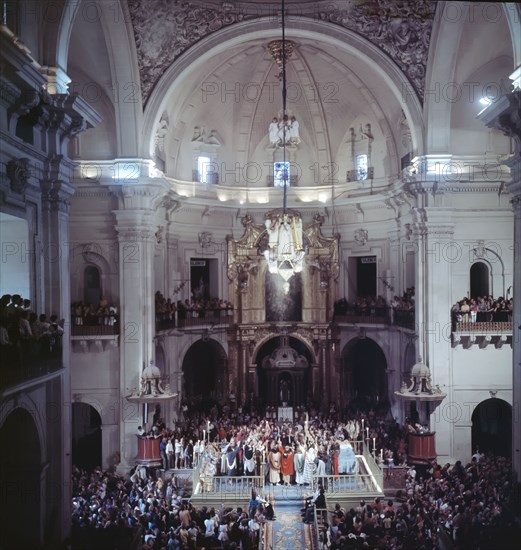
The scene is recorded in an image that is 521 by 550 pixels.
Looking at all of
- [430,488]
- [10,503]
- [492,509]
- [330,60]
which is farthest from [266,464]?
[330,60]

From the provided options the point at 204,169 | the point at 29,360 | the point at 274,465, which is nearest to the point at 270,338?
the point at 204,169

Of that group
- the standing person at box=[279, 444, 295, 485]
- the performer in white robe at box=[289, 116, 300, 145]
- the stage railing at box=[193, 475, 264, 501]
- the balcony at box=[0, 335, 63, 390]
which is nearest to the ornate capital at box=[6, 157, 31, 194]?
the balcony at box=[0, 335, 63, 390]

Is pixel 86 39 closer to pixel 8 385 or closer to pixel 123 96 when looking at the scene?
pixel 123 96

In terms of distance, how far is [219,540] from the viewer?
14.3m

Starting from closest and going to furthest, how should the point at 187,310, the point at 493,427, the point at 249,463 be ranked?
the point at 249,463 < the point at 493,427 < the point at 187,310

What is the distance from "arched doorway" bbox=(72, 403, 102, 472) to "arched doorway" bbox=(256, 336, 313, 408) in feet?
24.4

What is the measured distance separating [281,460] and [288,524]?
8.40 feet

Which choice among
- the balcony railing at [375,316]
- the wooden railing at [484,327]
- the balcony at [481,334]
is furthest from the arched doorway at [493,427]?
the balcony railing at [375,316]

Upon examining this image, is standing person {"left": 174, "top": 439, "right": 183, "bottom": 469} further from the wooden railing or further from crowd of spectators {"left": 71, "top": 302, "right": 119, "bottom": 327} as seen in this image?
the wooden railing

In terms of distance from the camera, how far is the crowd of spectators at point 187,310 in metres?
24.3

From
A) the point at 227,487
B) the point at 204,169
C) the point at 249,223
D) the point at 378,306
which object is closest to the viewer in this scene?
the point at 227,487

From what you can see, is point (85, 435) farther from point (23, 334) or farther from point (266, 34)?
point (266, 34)

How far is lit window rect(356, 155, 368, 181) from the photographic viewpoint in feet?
92.3

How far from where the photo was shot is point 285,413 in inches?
1041
